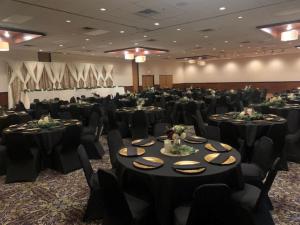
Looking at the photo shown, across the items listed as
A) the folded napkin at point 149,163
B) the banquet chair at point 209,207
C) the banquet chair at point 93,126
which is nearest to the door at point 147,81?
the banquet chair at point 93,126

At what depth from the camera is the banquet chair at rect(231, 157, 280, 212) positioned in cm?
234

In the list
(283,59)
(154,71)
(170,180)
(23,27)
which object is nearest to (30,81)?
(23,27)

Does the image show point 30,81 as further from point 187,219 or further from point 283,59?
point 283,59

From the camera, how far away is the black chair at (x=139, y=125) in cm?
666

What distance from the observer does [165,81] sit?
24.9m

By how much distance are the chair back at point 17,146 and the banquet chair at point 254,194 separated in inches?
139

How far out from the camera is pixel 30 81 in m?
14.7

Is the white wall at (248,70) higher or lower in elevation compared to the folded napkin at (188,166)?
higher

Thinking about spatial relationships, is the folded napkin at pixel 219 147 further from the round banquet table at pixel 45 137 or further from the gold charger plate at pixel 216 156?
the round banquet table at pixel 45 137

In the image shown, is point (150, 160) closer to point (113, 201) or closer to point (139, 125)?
point (113, 201)

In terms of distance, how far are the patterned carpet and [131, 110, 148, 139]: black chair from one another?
2.32 metres

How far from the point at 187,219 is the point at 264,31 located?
401 inches

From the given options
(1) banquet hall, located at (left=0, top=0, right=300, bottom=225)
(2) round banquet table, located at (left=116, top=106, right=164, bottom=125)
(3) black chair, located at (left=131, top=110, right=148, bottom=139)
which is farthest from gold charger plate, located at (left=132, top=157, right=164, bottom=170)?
(2) round banquet table, located at (left=116, top=106, right=164, bottom=125)

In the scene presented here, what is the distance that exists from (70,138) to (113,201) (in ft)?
9.56
